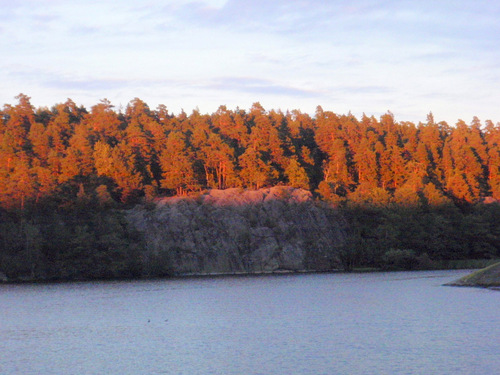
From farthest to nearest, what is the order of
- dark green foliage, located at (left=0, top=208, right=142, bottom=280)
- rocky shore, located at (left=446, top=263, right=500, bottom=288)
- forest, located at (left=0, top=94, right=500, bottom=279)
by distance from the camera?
1. forest, located at (left=0, top=94, right=500, bottom=279)
2. dark green foliage, located at (left=0, top=208, right=142, bottom=280)
3. rocky shore, located at (left=446, top=263, right=500, bottom=288)

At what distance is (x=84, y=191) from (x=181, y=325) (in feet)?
243

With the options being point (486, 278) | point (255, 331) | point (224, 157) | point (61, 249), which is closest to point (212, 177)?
point (224, 157)

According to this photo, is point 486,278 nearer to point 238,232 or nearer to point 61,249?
point 238,232

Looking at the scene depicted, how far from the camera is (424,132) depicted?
579ft

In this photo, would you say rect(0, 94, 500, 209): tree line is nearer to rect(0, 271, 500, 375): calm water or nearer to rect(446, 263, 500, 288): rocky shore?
rect(0, 271, 500, 375): calm water

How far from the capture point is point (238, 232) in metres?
119

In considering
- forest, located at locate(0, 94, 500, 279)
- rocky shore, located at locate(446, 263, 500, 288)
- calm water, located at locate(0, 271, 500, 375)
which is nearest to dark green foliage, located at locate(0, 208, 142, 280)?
forest, located at locate(0, 94, 500, 279)

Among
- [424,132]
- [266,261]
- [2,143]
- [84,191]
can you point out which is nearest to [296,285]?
[266,261]

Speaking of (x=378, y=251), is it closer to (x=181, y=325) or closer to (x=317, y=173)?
(x=317, y=173)

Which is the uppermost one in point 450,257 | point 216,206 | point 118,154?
point 118,154

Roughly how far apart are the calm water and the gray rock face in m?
34.9

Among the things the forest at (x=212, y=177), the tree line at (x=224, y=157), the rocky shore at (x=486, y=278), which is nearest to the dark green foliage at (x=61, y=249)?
the forest at (x=212, y=177)

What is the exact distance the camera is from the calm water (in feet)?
106

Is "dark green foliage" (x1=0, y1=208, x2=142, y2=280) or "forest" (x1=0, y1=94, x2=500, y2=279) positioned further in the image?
"forest" (x1=0, y1=94, x2=500, y2=279)
